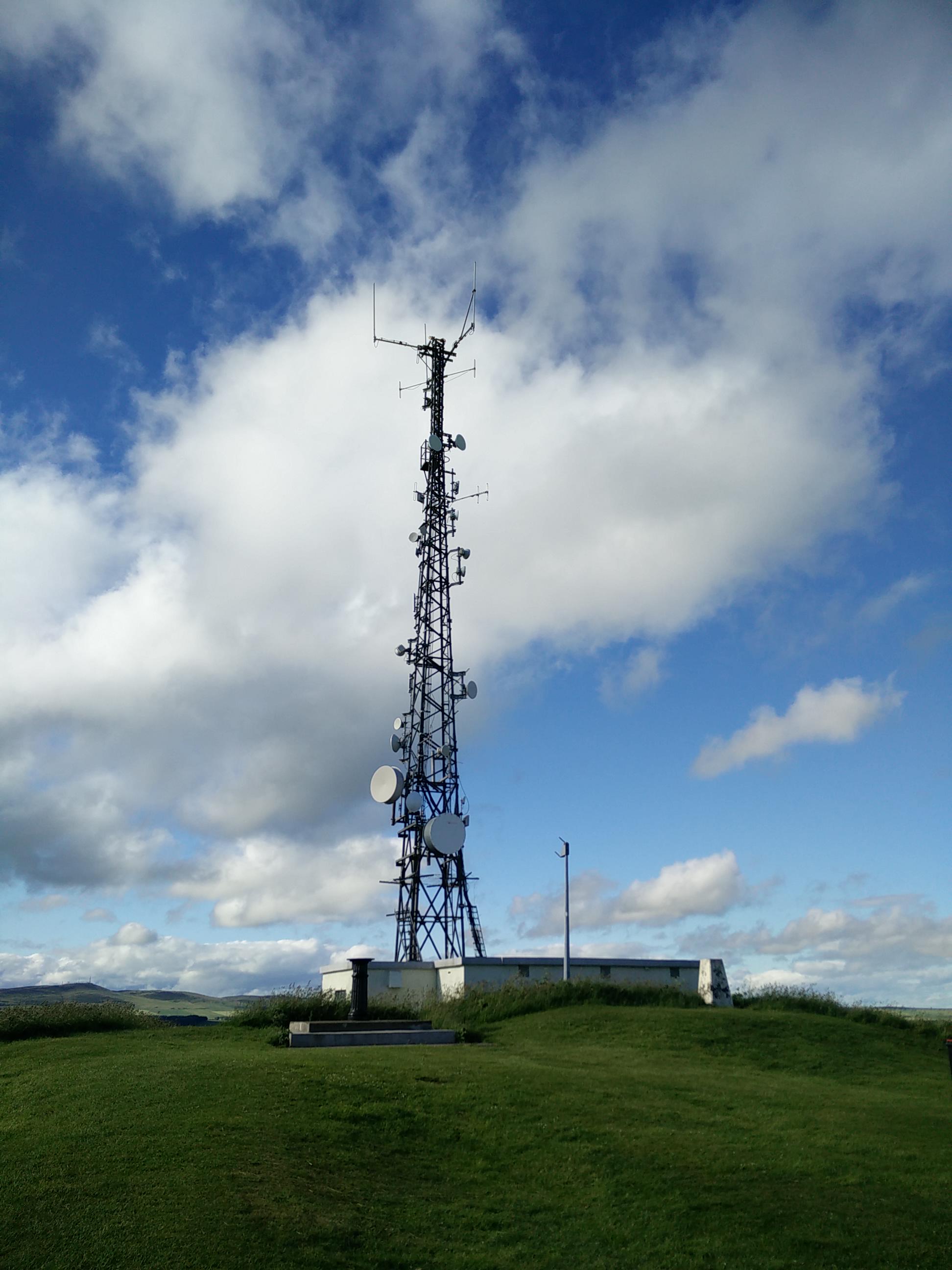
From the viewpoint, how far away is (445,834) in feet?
111

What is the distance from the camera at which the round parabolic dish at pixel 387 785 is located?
35.1 meters

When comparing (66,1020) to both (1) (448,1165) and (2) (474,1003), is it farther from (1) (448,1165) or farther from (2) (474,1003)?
(1) (448,1165)

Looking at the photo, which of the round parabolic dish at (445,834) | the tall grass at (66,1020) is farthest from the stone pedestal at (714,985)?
the tall grass at (66,1020)

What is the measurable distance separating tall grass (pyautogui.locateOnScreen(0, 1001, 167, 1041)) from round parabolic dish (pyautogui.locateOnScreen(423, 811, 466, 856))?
1170 centimetres

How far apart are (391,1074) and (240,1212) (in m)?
5.72

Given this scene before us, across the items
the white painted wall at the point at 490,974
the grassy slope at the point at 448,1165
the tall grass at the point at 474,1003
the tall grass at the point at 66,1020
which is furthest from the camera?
the white painted wall at the point at 490,974

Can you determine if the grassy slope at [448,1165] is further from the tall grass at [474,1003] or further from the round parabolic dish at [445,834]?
the round parabolic dish at [445,834]

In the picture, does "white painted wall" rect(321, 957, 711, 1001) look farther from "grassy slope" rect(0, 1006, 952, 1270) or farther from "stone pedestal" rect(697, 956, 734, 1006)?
"grassy slope" rect(0, 1006, 952, 1270)

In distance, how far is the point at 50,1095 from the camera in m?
13.9

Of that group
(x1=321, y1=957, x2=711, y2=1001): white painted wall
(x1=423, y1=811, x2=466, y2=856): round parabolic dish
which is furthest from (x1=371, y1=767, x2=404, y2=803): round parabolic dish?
(x1=321, y1=957, x2=711, y2=1001): white painted wall

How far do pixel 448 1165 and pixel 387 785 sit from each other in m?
23.4

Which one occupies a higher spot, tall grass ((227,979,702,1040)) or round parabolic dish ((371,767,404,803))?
round parabolic dish ((371,767,404,803))

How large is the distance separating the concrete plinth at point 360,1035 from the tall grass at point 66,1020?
432 centimetres

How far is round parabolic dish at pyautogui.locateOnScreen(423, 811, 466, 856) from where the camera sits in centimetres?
3350
